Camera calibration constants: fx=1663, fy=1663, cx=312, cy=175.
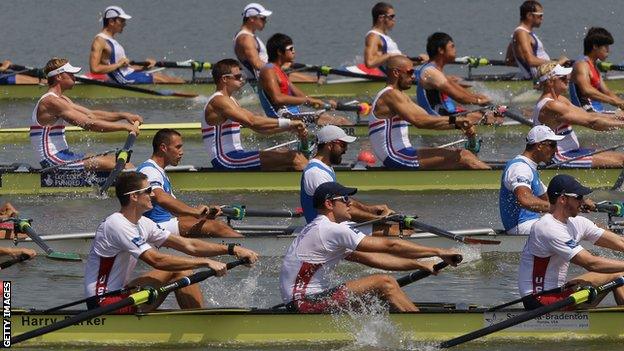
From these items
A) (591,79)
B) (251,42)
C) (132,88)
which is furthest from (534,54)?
(132,88)

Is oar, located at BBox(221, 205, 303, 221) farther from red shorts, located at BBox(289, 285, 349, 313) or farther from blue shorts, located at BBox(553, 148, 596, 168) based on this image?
blue shorts, located at BBox(553, 148, 596, 168)

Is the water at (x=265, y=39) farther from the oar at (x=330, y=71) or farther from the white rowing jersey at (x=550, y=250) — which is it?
the oar at (x=330, y=71)

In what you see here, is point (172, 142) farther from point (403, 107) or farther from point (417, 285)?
point (403, 107)

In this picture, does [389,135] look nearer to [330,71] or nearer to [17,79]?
[330,71]

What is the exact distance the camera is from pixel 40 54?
32.2 metres

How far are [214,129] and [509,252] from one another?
4.31 meters

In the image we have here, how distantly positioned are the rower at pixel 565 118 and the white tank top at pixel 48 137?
17.8 ft

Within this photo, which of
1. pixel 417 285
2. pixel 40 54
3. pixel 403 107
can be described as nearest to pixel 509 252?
pixel 417 285

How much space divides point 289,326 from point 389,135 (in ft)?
20.2

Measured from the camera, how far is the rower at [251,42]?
2400 centimetres

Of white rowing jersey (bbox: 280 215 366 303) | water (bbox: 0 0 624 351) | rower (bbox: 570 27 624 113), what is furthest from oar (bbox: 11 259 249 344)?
rower (bbox: 570 27 624 113)

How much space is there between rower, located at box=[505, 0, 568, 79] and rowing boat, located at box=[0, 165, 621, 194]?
206 inches

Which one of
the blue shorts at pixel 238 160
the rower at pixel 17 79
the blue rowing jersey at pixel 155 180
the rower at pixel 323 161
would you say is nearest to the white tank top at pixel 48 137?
the blue shorts at pixel 238 160

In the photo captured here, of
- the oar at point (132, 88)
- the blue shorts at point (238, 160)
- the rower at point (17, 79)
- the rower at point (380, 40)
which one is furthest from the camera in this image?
the rower at point (17, 79)
